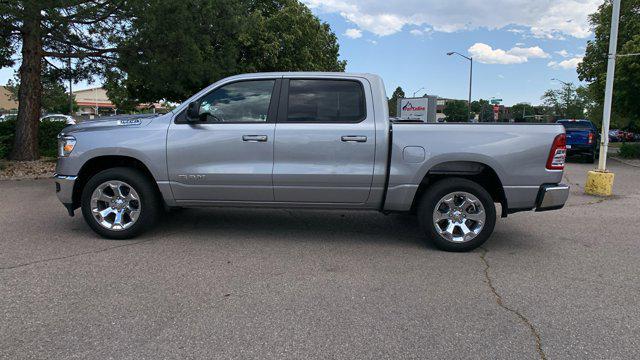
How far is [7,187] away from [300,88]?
7216mm

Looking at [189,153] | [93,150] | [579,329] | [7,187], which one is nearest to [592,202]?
[579,329]

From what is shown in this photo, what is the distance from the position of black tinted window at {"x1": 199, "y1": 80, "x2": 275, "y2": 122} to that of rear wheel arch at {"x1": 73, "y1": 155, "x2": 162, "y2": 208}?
102 centimetres

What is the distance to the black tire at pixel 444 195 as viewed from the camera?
5.25 metres

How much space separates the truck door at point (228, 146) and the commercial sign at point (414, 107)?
92.8 feet

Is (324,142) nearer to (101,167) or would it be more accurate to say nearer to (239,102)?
(239,102)

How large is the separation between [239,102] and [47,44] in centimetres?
990

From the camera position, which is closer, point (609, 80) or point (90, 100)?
point (609, 80)

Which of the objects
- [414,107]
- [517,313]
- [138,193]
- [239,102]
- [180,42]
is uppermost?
[180,42]

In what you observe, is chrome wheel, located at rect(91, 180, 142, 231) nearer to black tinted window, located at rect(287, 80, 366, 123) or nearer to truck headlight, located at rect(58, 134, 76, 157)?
truck headlight, located at rect(58, 134, 76, 157)

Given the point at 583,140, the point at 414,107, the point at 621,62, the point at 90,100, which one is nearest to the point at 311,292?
the point at 583,140

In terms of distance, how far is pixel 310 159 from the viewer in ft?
17.4

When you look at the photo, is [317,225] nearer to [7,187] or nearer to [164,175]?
[164,175]

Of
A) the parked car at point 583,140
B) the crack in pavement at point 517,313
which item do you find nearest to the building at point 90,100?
the parked car at point 583,140

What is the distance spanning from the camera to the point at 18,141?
12.3 m
